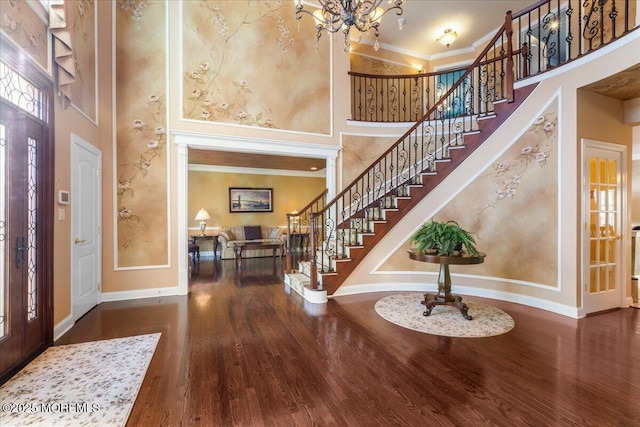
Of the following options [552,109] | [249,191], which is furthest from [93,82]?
[552,109]

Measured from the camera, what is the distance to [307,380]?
83.0 inches

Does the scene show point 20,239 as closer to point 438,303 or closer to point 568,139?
point 438,303

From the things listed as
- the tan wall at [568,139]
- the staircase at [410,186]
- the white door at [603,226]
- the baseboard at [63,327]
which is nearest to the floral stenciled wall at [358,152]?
the staircase at [410,186]

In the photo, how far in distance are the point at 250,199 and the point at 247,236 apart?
1199 millimetres

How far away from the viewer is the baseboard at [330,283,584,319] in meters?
3.43

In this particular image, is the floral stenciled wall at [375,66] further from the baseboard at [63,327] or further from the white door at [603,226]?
the baseboard at [63,327]

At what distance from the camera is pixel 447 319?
10.8ft

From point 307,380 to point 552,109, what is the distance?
416cm

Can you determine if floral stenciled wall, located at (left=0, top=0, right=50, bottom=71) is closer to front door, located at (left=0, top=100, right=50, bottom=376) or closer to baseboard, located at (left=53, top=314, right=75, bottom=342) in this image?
front door, located at (left=0, top=100, right=50, bottom=376)

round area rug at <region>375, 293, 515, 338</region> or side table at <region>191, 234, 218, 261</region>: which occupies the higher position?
side table at <region>191, 234, 218, 261</region>

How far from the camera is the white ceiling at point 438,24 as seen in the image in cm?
564

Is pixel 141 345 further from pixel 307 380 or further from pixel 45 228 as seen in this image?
pixel 307 380

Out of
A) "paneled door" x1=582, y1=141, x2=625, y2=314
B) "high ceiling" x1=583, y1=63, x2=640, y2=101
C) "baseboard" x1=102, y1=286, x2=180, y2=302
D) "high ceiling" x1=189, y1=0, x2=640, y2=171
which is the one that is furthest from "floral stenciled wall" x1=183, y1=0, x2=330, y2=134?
"paneled door" x1=582, y1=141, x2=625, y2=314

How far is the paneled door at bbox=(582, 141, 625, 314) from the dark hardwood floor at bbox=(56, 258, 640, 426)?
29 centimetres
